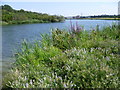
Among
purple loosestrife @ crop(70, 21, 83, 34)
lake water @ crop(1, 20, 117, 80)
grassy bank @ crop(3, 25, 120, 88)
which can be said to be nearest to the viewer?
Answer: grassy bank @ crop(3, 25, 120, 88)

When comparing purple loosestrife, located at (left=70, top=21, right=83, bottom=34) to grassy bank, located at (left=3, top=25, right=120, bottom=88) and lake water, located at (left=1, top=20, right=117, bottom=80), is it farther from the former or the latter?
grassy bank, located at (left=3, top=25, right=120, bottom=88)

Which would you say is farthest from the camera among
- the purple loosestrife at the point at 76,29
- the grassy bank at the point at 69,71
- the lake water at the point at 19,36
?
the lake water at the point at 19,36

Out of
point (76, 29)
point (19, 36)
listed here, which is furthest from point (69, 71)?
point (19, 36)

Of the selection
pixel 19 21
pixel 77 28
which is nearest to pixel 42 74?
pixel 77 28

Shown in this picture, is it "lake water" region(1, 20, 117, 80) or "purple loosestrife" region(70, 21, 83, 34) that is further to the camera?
"lake water" region(1, 20, 117, 80)

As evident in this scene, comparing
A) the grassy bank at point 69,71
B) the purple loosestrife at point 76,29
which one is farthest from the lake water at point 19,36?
the grassy bank at point 69,71

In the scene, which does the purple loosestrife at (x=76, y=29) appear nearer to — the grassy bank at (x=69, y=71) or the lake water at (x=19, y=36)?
the lake water at (x=19, y=36)

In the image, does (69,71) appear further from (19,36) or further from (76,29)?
(19,36)

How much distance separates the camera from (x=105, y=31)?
22.1 ft

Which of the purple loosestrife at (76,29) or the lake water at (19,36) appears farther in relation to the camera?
the lake water at (19,36)

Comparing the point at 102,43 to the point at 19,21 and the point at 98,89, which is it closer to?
the point at 98,89

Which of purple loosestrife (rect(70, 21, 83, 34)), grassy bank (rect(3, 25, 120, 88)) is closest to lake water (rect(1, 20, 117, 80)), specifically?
purple loosestrife (rect(70, 21, 83, 34))

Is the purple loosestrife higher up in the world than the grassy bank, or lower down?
higher up

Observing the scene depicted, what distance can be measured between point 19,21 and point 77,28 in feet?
124
